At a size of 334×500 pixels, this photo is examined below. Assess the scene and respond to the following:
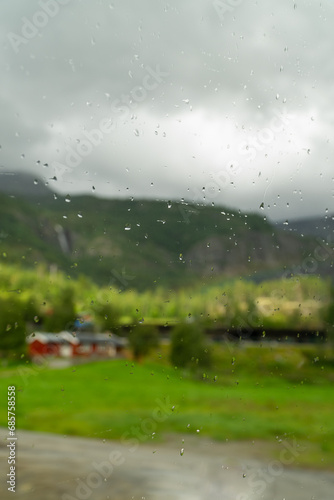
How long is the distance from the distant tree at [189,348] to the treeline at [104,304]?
1.9 inches

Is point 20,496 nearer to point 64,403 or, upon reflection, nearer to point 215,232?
point 64,403

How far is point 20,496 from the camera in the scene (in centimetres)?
177

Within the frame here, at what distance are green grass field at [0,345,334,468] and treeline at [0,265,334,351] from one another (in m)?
0.13

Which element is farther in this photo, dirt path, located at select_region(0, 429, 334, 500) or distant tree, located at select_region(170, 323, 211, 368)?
dirt path, located at select_region(0, 429, 334, 500)

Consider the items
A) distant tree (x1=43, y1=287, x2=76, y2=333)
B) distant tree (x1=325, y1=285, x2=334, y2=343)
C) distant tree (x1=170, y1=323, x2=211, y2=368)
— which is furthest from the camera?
distant tree (x1=325, y1=285, x2=334, y2=343)

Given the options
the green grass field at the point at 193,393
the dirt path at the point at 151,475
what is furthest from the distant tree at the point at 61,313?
the dirt path at the point at 151,475

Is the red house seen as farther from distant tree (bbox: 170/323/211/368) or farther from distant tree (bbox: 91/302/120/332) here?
distant tree (bbox: 170/323/211/368)

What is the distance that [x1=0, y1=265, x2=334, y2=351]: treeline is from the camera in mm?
1438

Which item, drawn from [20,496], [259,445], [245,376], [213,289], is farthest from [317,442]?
[20,496]

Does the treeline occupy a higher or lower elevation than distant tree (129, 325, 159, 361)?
higher

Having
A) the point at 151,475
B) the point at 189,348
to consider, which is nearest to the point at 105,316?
the point at 189,348

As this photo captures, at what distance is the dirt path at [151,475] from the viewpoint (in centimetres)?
202

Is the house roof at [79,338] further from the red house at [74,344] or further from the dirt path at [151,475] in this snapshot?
the dirt path at [151,475]

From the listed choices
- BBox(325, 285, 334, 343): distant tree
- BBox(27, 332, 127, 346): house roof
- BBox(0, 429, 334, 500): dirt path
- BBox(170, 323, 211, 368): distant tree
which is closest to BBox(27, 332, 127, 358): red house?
BBox(27, 332, 127, 346): house roof
